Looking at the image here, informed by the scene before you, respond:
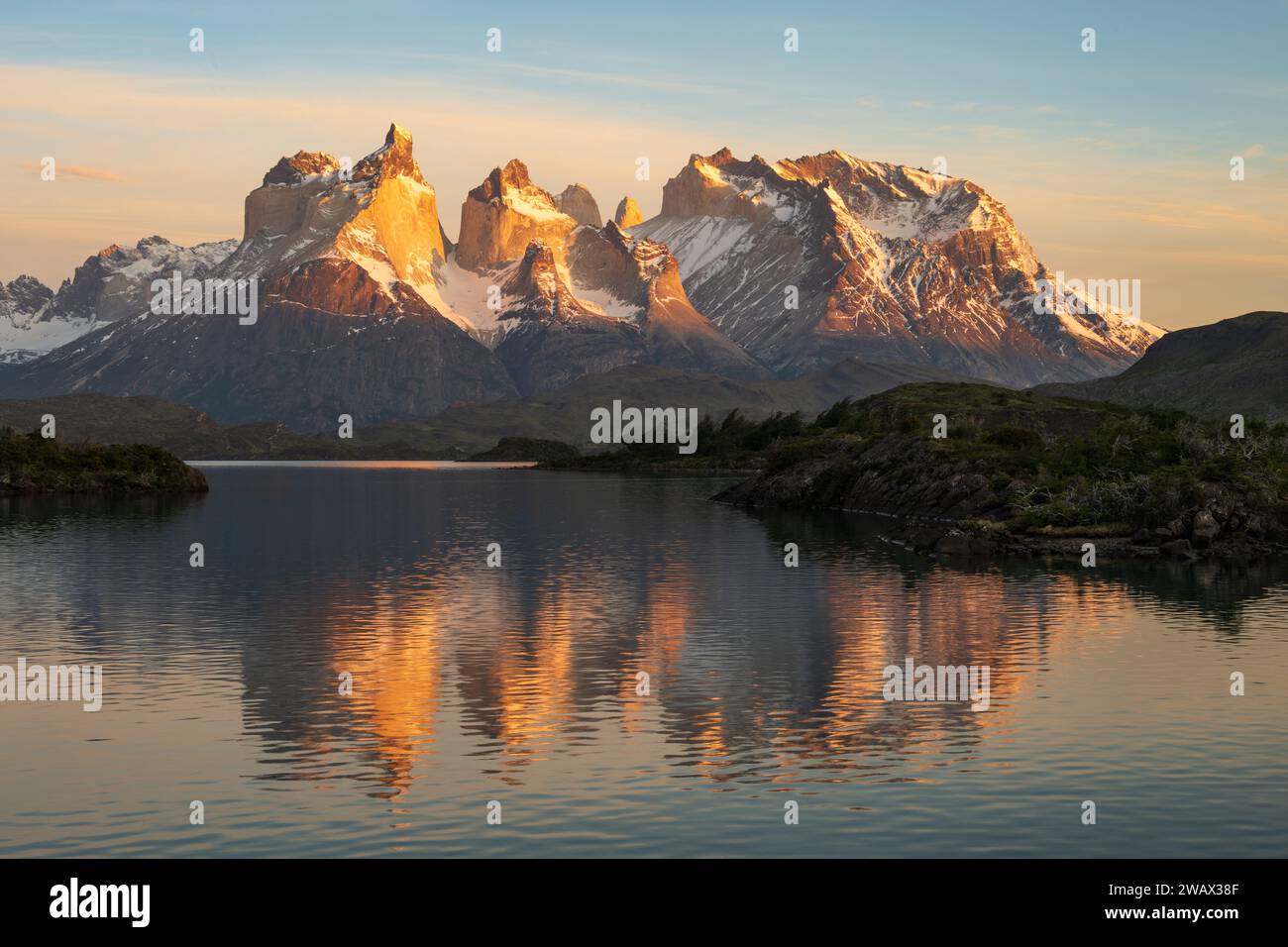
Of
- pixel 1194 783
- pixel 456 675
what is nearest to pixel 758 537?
pixel 456 675

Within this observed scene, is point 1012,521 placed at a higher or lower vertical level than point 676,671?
higher

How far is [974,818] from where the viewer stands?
32531 millimetres

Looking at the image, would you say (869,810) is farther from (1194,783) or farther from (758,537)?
(758,537)

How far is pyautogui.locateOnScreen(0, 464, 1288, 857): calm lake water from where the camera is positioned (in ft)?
104

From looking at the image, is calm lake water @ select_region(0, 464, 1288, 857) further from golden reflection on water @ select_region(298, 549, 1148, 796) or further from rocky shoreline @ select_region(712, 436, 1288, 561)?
rocky shoreline @ select_region(712, 436, 1288, 561)

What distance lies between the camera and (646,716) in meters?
44.3

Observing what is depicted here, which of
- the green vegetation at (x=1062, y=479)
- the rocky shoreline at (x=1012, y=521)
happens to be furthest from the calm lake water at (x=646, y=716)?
the green vegetation at (x=1062, y=479)

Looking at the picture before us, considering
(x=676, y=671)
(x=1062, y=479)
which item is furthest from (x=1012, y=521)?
(x=676, y=671)

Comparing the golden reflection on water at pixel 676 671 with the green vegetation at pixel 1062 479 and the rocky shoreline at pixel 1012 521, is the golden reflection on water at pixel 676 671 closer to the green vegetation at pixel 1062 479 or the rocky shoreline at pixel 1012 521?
the rocky shoreline at pixel 1012 521

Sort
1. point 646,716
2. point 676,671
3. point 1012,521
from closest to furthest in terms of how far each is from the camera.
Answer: point 646,716 → point 676,671 → point 1012,521

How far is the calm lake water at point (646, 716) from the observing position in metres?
31.8

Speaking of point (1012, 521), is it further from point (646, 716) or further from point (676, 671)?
point (646, 716)

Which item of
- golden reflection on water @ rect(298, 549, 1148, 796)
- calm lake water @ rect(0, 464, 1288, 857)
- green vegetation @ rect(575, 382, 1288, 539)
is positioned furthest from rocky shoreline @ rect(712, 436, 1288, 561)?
golden reflection on water @ rect(298, 549, 1148, 796)

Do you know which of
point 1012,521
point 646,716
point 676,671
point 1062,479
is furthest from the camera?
point 1062,479
